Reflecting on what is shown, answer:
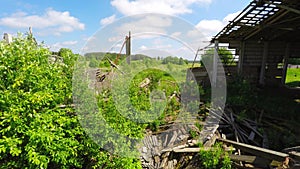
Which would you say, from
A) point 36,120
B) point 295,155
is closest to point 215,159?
point 295,155

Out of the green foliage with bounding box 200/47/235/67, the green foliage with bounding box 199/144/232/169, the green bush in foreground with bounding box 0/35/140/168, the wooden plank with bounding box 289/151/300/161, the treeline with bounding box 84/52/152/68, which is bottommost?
the green foliage with bounding box 199/144/232/169

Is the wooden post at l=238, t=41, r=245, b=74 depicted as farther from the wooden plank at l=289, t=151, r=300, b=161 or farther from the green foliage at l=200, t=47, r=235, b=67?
the wooden plank at l=289, t=151, r=300, b=161

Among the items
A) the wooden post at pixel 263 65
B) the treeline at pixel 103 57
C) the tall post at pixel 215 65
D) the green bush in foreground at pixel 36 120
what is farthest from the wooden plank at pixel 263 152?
the wooden post at pixel 263 65

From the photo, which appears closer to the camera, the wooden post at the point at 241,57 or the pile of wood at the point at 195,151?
the pile of wood at the point at 195,151

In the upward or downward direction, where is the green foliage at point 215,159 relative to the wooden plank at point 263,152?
downward

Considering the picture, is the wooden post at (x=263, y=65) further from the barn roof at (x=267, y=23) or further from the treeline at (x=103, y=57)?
the treeline at (x=103, y=57)

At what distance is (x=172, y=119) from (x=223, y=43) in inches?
171

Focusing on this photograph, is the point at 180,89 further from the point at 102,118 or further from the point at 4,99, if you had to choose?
the point at 4,99

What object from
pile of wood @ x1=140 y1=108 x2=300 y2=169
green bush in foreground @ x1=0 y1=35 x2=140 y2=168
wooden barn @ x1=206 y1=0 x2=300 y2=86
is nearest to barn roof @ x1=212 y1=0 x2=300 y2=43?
wooden barn @ x1=206 y1=0 x2=300 y2=86

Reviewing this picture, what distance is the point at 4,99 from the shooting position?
247 centimetres

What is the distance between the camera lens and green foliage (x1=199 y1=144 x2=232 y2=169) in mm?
3217

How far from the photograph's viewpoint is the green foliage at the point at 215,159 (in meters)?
3.22

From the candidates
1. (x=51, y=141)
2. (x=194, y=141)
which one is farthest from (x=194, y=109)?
(x=51, y=141)

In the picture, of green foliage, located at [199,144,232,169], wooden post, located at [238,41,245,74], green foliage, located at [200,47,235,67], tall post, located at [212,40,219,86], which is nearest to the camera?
Answer: green foliage, located at [199,144,232,169]
